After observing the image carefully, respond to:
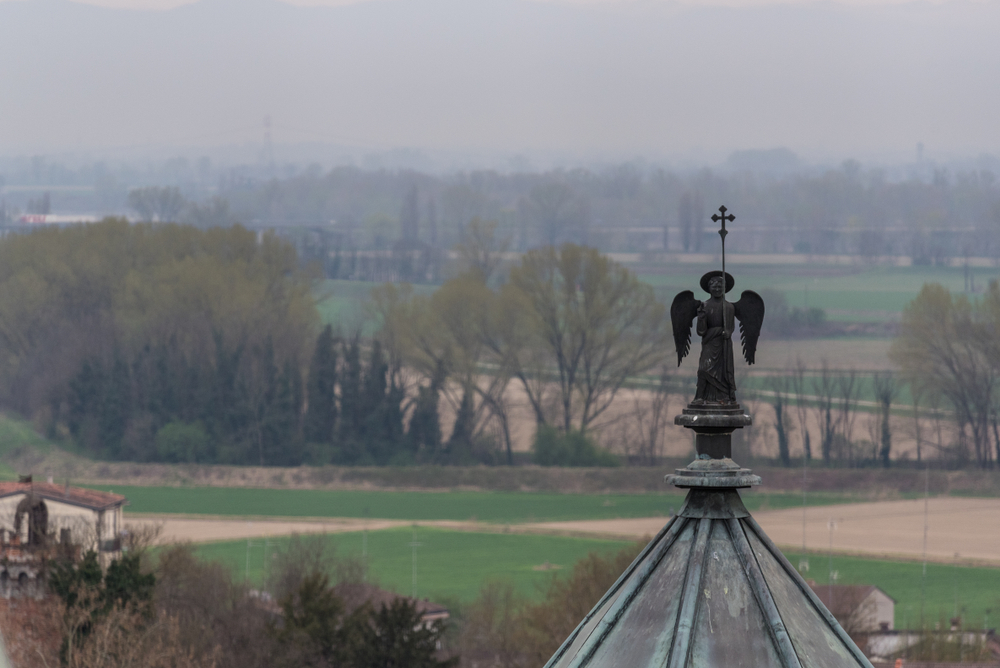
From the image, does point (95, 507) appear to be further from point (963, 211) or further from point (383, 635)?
point (963, 211)

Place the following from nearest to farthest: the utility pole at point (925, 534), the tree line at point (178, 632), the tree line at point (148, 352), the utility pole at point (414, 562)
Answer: the tree line at point (178, 632) → the utility pole at point (414, 562) → the utility pole at point (925, 534) → the tree line at point (148, 352)

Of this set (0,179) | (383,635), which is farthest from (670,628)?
(0,179)

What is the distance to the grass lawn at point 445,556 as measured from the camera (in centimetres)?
8938

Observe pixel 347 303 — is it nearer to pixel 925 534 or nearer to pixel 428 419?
pixel 428 419

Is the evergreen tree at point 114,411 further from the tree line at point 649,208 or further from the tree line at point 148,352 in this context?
the tree line at point 649,208

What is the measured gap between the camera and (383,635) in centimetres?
4284

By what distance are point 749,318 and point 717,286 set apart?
400 millimetres

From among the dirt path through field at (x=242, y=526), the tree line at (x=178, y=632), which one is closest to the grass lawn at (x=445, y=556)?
the dirt path through field at (x=242, y=526)

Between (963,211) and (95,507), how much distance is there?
4303 inches

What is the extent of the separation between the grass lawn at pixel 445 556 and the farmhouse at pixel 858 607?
18.1 metres

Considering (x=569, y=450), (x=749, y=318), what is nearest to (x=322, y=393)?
(x=569, y=450)

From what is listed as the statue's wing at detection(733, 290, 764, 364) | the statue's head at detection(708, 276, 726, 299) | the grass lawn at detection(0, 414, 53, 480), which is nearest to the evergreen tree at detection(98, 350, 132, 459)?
the grass lawn at detection(0, 414, 53, 480)

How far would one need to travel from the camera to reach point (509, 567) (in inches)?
3780

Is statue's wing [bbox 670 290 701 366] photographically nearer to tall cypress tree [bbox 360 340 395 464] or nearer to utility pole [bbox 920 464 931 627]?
utility pole [bbox 920 464 931 627]
